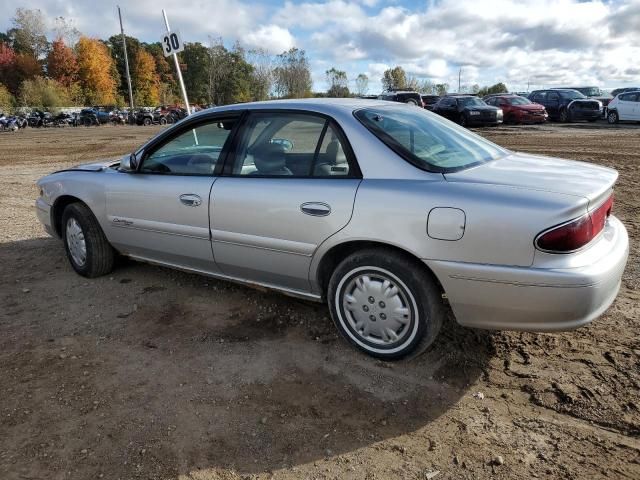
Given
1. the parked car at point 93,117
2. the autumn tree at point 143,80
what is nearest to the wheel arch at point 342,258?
the parked car at point 93,117

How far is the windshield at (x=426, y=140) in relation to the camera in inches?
116

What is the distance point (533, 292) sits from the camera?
247 centimetres

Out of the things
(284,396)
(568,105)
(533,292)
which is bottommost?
(284,396)

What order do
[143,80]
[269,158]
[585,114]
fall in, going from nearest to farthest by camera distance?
[269,158] → [585,114] → [143,80]

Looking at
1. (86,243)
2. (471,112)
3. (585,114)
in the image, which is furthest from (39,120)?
(86,243)

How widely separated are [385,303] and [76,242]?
305 cm

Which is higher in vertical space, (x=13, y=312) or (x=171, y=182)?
(x=171, y=182)

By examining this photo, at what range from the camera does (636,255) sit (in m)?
4.60

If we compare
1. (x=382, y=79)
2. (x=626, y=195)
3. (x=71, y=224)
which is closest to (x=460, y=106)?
(x=626, y=195)

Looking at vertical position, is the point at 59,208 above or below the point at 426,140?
below

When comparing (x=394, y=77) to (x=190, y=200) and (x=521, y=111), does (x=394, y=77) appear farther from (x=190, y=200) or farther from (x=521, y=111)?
(x=190, y=200)

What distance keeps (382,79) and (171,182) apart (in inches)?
3930

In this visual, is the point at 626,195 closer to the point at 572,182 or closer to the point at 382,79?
the point at 572,182

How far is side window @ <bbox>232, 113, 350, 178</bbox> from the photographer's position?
123 inches
